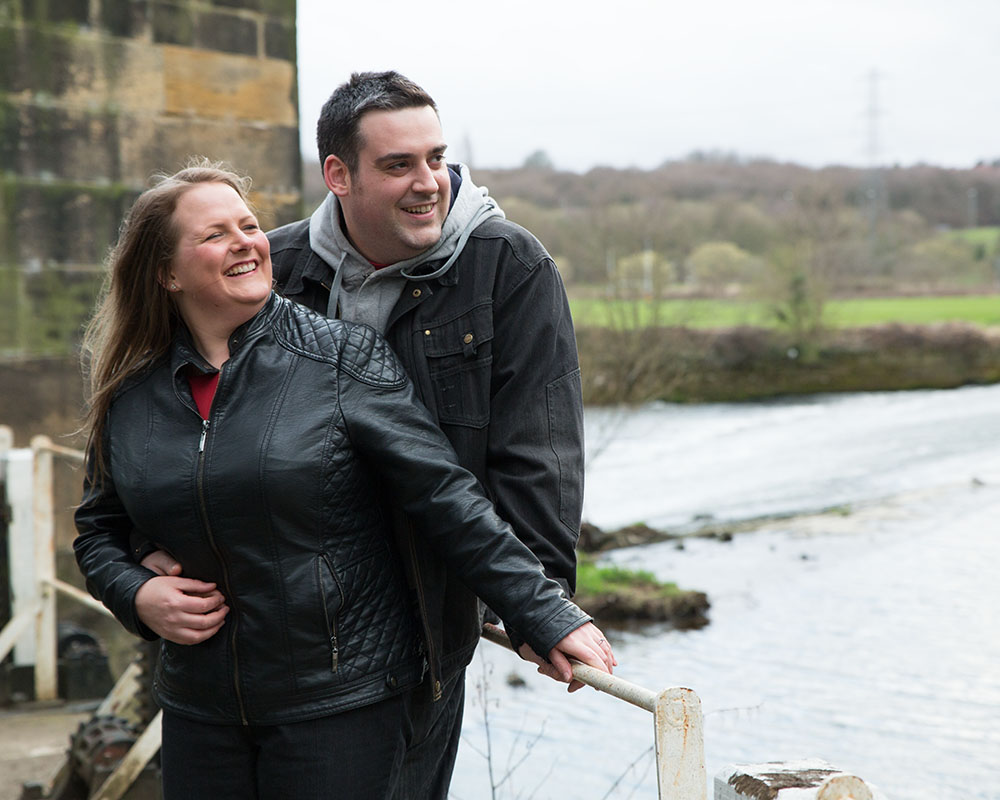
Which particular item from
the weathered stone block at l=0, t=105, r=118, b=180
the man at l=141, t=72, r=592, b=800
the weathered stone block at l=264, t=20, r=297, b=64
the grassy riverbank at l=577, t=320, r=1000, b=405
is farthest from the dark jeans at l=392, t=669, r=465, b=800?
the grassy riverbank at l=577, t=320, r=1000, b=405

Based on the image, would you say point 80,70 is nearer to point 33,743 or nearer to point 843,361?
point 33,743

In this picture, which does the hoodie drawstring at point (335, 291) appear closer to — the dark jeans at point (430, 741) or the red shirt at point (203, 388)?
the red shirt at point (203, 388)

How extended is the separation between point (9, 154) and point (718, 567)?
1142cm

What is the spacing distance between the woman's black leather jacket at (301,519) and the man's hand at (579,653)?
0.02 metres

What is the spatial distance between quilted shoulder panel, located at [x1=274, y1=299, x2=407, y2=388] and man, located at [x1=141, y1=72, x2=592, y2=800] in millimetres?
136

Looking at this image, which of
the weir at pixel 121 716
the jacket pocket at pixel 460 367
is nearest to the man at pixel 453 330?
→ the jacket pocket at pixel 460 367

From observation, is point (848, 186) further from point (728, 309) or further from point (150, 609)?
point (150, 609)

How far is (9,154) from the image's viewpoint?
5.87 meters

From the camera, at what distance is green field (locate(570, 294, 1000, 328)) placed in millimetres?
19141

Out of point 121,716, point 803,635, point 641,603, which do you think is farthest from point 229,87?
point 803,635

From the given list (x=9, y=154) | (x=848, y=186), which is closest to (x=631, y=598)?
(x=9, y=154)

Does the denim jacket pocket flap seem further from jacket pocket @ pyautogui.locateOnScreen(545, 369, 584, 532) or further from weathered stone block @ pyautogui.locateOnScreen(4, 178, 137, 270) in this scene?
weathered stone block @ pyautogui.locateOnScreen(4, 178, 137, 270)

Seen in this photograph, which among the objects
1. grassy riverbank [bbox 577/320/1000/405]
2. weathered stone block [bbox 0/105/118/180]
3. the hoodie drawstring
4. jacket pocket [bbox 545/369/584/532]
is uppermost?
weathered stone block [bbox 0/105/118/180]

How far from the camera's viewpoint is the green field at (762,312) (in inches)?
754
